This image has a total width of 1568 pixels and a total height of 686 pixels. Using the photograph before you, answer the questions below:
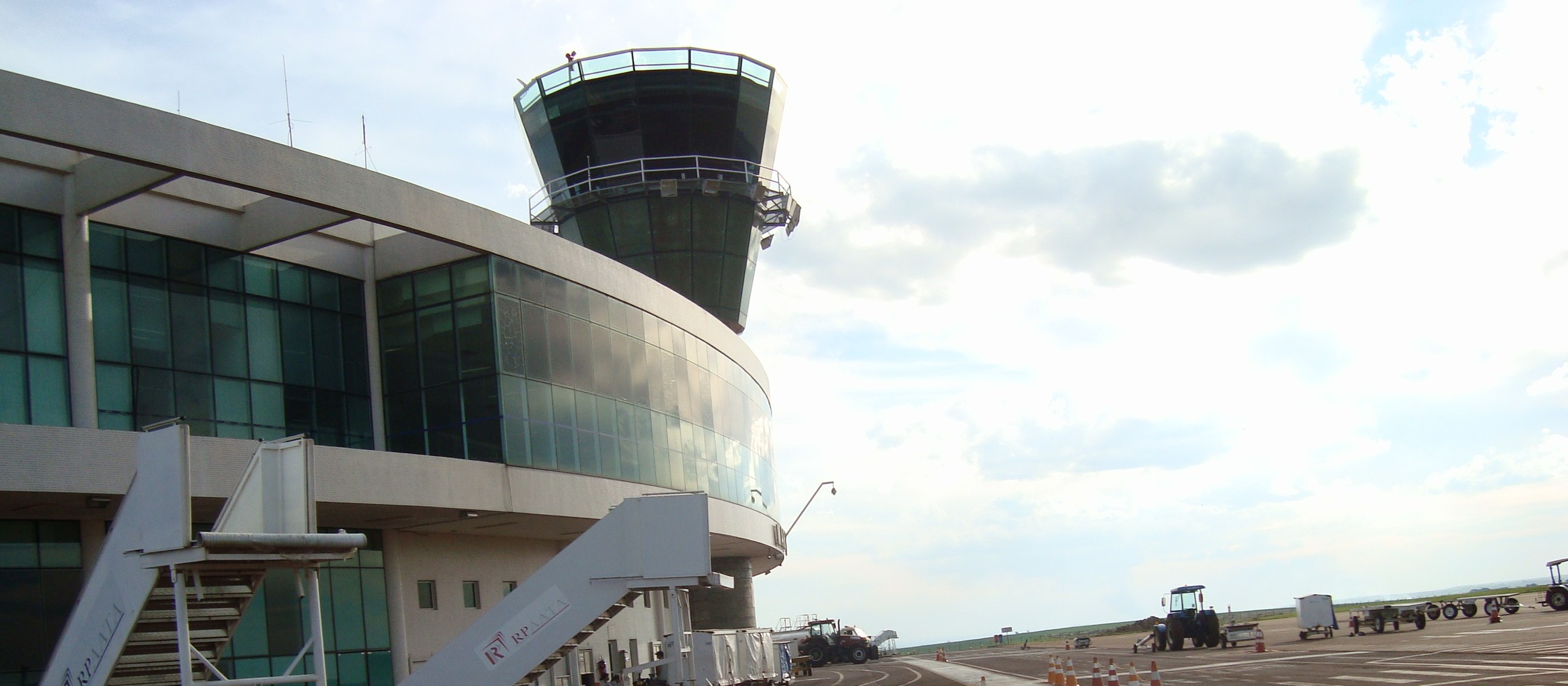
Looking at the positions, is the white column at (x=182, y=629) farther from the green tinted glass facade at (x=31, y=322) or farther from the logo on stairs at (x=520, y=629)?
the green tinted glass facade at (x=31, y=322)

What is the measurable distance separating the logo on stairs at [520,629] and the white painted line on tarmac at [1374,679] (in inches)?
523

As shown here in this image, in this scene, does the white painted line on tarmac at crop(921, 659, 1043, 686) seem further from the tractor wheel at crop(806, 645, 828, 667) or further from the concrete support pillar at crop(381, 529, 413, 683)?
the concrete support pillar at crop(381, 529, 413, 683)

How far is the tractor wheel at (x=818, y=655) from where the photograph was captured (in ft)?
186

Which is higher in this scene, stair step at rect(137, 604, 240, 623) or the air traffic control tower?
the air traffic control tower

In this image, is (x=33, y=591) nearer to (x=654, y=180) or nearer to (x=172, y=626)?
(x=172, y=626)

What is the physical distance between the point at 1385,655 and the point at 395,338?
2266cm

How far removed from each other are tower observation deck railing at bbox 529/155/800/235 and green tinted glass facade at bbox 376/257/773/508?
1291 cm

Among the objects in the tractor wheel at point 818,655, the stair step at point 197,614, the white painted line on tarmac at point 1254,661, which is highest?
the stair step at point 197,614

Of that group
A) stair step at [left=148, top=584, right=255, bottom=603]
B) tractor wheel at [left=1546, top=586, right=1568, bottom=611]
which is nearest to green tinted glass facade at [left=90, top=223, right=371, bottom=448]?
stair step at [left=148, top=584, right=255, bottom=603]

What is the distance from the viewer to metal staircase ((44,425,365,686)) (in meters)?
13.7

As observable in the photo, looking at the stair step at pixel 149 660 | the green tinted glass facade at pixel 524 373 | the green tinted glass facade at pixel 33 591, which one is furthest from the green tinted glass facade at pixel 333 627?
the stair step at pixel 149 660

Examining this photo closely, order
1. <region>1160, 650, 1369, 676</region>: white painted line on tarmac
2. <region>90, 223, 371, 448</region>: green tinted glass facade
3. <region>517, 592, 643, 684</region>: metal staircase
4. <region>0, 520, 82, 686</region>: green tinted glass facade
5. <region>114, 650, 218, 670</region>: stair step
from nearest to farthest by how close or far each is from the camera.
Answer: <region>114, 650, 218, 670</region>: stair step, <region>517, 592, 643, 684</region>: metal staircase, <region>0, 520, 82, 686</region>: green tinted glass facade, <region>90, 223, 371, 448</region>: green tinted glass facade, <region>1160, 650, 1369, 676</region>: white painted line on tarmac

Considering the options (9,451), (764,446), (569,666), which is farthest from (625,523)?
(764,446)

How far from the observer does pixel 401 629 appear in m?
26.9
